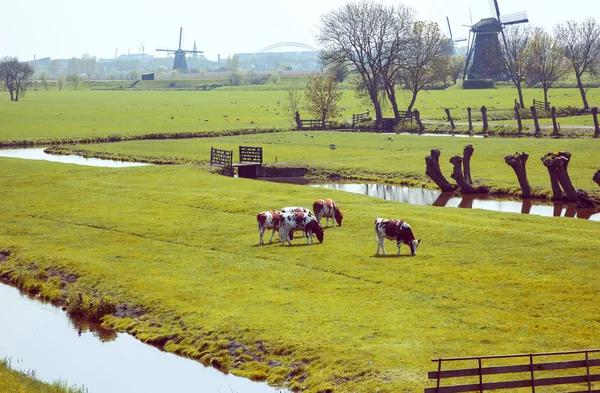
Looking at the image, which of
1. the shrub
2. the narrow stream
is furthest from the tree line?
the narrow stream

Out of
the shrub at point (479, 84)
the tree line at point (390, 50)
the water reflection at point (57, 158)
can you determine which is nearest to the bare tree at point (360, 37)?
the tree line at point (390, 50)

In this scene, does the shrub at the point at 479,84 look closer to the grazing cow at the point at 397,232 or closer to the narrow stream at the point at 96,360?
the grazing cow at the point at 397,232

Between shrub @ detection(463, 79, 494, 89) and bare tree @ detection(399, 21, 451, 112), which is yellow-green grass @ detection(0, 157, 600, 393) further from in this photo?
shrub @ detection(463, 79, 494, 89)

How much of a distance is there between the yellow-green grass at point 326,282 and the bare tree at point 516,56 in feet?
252

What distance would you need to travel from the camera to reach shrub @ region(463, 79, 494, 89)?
575ft

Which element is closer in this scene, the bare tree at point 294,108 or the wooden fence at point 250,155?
the wooden fence at point 250,155

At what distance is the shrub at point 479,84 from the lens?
575 feet

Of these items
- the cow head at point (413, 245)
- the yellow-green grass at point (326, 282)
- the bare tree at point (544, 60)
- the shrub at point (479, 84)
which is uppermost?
the bare tree at point (544, 60)

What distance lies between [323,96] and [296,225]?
72039mm

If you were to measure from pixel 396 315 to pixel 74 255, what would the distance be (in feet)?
50.7

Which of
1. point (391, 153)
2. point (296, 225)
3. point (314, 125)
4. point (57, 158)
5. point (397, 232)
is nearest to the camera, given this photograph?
point (397, 232)

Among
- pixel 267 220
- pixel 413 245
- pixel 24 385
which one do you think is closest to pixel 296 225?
pixel 267 220

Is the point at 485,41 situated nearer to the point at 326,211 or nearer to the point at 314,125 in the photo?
the point at 314,125

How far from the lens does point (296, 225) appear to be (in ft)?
111
